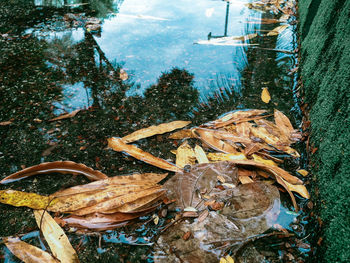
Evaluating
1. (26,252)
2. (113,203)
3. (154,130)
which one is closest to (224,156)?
(154,130)

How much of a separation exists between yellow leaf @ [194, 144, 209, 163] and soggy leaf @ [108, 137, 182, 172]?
160mm

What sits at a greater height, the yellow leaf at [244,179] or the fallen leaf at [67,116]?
the fallen leaf at [67,116]

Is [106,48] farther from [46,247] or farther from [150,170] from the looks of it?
[46,247]

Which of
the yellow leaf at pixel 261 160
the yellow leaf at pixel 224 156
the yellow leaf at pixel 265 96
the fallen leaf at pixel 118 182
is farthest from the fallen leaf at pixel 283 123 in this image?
the fallen leaf at pixel 118 182

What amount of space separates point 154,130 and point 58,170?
69 cm

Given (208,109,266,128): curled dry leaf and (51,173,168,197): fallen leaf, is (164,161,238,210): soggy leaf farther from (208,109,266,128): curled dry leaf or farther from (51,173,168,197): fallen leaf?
(208,109,266,128): curled dry leaf

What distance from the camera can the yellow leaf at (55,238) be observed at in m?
1.15

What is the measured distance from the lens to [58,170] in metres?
1.54

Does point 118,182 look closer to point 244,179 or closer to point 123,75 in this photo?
point 244,179

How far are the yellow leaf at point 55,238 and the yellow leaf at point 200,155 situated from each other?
871 millimetres

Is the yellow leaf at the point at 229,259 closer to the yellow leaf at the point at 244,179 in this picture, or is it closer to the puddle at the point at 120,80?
the puddle at the point at 120,80

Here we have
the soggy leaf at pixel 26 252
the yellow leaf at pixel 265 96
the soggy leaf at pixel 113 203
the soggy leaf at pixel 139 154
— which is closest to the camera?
the soggy leaf at pixel 26 252

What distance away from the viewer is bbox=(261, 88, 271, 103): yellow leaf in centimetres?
215

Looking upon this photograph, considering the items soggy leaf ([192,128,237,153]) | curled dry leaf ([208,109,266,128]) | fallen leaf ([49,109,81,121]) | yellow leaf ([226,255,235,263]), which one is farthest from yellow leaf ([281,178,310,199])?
fallen leaf ([49,109,81,121])
